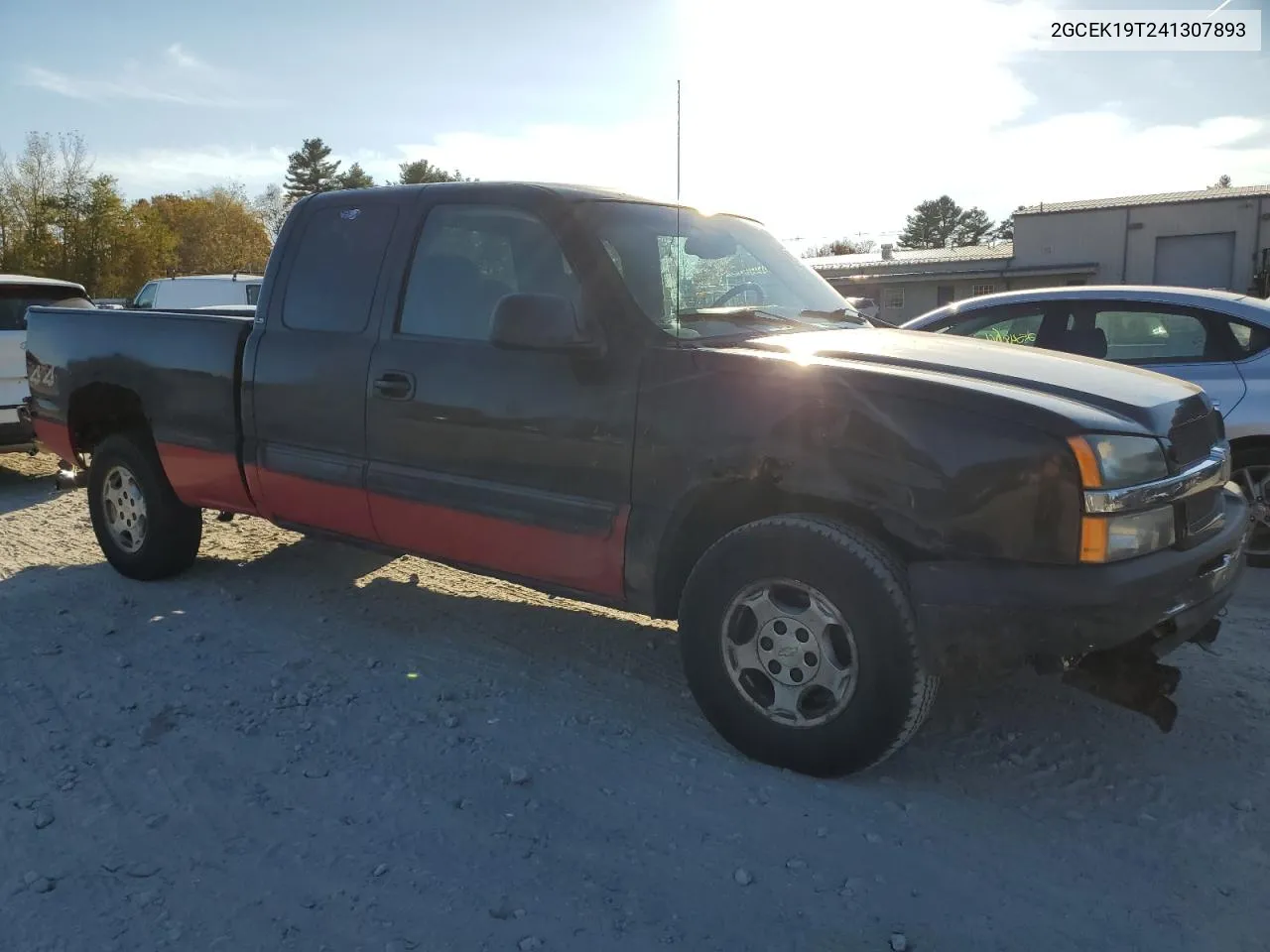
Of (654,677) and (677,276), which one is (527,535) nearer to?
(654,677)

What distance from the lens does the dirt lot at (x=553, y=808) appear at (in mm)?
2557

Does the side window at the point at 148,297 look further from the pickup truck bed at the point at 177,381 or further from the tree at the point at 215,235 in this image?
the tree at the point at 215,235

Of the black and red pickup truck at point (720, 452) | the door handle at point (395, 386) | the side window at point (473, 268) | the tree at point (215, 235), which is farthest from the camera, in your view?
the tree at point (215, 235)

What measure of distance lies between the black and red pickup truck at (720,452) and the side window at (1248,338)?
2457mm

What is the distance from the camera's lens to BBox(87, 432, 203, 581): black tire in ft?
17.4

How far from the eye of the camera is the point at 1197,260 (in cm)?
3612

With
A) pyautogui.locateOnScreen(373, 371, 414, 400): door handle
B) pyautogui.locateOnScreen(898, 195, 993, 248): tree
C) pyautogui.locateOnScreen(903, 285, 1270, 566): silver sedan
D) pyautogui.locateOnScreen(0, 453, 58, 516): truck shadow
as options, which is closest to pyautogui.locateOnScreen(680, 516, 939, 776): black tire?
pyautogui.locateOnScreen(373, 371, 414, 400): door handle

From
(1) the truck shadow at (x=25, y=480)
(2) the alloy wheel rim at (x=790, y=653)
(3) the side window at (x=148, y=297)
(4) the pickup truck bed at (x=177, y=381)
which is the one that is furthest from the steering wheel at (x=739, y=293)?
(3) the side window at (x=148, y=297)

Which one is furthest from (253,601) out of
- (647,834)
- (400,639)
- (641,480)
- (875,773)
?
(875,773)

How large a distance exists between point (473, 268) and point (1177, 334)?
14.1ft

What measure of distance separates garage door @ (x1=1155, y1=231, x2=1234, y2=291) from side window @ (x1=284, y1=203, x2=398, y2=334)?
37.1 meters

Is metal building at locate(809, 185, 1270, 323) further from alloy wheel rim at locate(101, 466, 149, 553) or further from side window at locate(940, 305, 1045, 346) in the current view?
alloy wheel rim at locate(101, 466, 149, 553)

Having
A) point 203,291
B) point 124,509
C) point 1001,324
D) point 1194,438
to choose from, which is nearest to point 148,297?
point 203,291

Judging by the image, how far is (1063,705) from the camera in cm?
386
